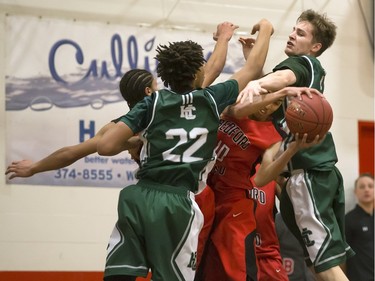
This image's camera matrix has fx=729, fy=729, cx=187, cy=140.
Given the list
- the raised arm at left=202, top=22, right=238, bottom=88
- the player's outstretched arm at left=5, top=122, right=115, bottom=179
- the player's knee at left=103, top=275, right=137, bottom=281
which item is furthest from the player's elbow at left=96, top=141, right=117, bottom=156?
the raised arm at left=202, top=22, right=238, bottom=88

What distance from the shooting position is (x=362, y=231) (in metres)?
8.55

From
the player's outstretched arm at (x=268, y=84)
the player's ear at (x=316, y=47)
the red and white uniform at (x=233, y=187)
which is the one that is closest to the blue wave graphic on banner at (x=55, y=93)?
the red and white uniform at (x=233, y=187)

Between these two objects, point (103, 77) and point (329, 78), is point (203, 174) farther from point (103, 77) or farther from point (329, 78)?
point (329, 78)

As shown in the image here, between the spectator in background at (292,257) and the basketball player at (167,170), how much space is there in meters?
2.58

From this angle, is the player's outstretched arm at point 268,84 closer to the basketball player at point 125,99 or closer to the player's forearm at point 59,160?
the basketball player at point 125,99

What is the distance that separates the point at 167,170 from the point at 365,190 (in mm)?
4835

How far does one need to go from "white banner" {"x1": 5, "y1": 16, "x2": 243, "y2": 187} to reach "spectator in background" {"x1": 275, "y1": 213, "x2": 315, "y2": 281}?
6.28 ft

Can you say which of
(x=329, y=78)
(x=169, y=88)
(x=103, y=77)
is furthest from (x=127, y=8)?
Result: (x=169, y=88)

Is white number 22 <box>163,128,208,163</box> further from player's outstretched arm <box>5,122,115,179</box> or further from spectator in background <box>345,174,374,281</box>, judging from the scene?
spectator in background <box>345,174,374,281</box>

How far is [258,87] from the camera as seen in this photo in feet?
14.6

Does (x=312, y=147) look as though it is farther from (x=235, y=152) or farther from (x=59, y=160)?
(x=59, y=160)

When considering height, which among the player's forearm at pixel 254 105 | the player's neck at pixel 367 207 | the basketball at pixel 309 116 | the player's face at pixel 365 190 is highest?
the player's forearm at pixel 254 105

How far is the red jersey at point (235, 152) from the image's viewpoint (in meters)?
5.21

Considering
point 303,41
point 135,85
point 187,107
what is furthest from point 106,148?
point 303,41
